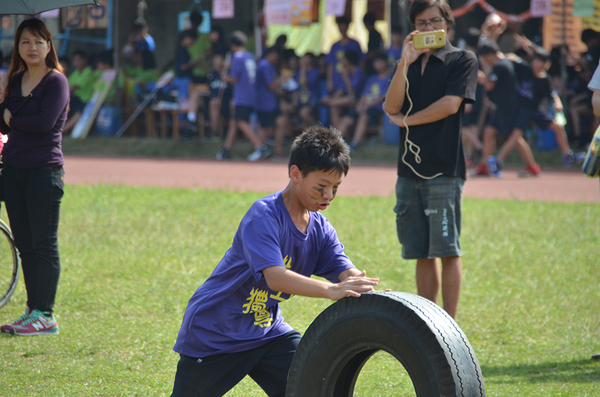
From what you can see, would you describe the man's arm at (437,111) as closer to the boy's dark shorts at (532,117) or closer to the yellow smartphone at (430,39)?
the yellow smartphone at (430,39)

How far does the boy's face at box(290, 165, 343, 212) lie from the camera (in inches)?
102

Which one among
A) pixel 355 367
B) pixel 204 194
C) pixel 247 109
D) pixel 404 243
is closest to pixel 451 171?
pixel 404 243

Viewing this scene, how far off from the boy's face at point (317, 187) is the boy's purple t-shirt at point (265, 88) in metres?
11.7

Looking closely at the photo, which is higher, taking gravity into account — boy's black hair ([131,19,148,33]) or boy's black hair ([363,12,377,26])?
boy's black hair ([363,12,377,26])

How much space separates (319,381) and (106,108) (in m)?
15.4

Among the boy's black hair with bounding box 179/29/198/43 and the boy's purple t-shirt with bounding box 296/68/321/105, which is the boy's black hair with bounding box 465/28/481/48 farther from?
the boy's black hair with bounding box 179/29/198/43

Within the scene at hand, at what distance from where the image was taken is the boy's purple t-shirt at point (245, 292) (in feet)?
8.61

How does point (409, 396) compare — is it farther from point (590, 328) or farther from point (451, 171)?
point (590, 328)

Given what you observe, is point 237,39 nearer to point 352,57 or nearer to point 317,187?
point 352,57

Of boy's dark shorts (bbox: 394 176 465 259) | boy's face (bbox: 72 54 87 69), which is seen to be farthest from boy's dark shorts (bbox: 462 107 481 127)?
boy's face (bbox: 72 54 87 69)

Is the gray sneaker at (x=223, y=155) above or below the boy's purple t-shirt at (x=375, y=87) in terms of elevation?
below

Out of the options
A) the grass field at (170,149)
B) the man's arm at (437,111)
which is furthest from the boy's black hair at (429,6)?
the grass field at (170,149)

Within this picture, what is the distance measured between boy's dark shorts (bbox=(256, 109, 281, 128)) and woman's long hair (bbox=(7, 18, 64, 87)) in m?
9.90

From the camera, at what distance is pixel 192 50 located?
16.1 meters
